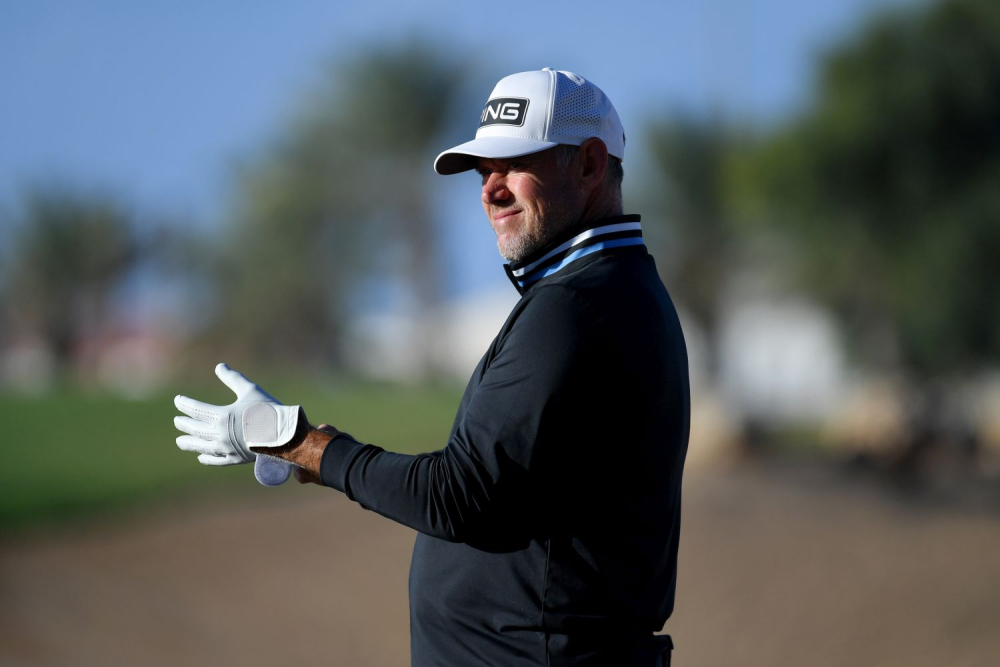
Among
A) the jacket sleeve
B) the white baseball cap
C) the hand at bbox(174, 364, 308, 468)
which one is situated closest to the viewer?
the jacket sleeve

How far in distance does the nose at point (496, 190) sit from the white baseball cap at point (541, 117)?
0.08 meters

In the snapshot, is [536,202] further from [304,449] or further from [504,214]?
[304,449]

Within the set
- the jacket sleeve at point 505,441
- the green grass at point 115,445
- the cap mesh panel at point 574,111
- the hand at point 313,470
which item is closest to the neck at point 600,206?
the cap mesh panel at point 574,111

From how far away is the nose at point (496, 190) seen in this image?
2516 mm

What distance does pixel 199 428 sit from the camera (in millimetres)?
2443

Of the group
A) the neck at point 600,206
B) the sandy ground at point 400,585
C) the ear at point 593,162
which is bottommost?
the sandy ground at point 400,585

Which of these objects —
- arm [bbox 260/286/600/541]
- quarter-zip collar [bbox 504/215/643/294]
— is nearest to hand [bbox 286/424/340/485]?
arm [bbox 260/286/600/541]

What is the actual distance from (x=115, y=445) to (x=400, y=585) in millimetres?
8535

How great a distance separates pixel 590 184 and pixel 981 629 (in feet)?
25.8

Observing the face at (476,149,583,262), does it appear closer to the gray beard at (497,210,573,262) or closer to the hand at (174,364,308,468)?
the gray beard at (497,210,573,262)

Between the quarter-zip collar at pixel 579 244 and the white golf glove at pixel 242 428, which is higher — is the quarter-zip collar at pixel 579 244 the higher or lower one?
the higher one

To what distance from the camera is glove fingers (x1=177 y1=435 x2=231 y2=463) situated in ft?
7.94

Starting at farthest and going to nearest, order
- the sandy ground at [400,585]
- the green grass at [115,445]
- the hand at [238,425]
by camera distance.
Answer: the green grass at [115,445]
the sandy ground at [400,585]
the hand at [238,425]

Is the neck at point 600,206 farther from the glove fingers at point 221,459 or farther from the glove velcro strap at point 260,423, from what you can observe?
the glove fingers at point 221,459
